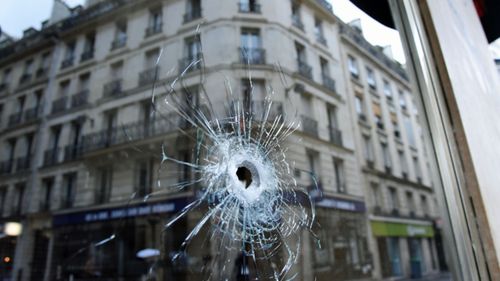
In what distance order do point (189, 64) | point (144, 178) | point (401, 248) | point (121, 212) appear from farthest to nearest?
point (401, 248), point (121, 212), point (144, 178), point (189, 64)

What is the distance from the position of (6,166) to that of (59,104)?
39cm

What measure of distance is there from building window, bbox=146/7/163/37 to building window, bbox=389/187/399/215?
1.45 meters

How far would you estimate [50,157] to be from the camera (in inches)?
51.7

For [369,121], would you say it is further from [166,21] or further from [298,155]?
[166,21]

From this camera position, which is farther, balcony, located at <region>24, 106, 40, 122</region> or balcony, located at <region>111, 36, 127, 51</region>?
balcony, located at <region>111, 36, 127, 51</region>

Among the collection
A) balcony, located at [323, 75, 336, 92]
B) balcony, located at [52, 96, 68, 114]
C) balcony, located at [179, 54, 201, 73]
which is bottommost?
balcony, located at [179, 54, 201, 73]

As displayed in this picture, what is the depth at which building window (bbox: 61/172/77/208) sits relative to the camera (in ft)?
4.89

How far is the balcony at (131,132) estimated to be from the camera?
1.18 m

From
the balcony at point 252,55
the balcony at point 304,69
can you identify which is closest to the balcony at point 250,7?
the balcony at point 252,55

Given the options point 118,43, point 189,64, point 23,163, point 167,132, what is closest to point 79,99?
point 118,43

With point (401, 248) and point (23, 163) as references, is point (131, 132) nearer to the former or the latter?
point (23, 163)

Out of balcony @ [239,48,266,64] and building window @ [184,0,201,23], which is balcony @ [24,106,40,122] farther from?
balcony @ [239,48,266,64]

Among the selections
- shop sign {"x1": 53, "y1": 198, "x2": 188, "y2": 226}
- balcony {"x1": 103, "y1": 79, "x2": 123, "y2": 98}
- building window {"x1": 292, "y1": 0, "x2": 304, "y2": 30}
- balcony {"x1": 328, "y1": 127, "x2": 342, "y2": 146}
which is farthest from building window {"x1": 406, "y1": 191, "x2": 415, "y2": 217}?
balcony {"x1": 103, "y1": 79, "x2": 123, "y2": 98}

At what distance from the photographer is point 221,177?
1.06 meters
